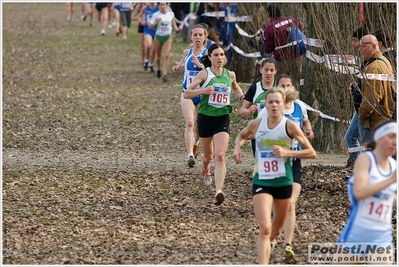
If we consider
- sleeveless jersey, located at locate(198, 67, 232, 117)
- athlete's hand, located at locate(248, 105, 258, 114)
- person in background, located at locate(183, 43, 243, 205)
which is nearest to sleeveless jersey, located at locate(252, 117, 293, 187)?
athlete's hand, located at locate(248, 105, 258, 114)

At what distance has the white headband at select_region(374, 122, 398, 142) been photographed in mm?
6328

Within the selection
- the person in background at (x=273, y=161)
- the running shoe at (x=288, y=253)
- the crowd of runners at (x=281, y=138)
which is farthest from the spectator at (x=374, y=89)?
the running shoe at (x=288, y=253)

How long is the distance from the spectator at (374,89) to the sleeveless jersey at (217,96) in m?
1.49

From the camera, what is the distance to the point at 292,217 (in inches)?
313

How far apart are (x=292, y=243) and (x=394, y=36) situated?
2.79m

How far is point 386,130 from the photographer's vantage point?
6336 mm

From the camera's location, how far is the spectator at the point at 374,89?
946 centimetres

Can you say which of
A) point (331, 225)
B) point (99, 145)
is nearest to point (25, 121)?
point (99, 145)

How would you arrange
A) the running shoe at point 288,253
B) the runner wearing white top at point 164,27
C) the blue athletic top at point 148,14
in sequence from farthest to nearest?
the blue athletic top at point 148,14 < the runner wearing white top at point 164,27 < the running shoe at point 288,253

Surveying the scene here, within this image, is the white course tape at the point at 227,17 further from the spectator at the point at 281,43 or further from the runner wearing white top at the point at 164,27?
the spectator at the point at 281,43

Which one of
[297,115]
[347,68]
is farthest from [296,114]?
[347,68]

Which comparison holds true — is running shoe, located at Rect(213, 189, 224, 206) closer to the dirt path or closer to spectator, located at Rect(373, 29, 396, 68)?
the dirt path

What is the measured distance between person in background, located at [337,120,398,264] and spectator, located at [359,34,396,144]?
321 cm

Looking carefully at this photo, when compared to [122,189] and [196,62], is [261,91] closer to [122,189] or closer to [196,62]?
[196,62]
